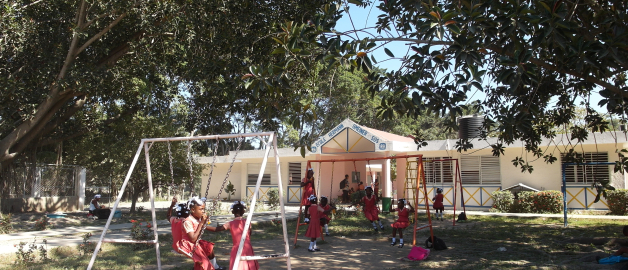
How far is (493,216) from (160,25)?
1379cm

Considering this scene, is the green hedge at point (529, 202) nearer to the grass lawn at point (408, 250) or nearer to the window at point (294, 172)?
the grass lawn at point (408, 250)

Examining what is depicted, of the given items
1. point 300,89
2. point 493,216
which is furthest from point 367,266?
point 493,216

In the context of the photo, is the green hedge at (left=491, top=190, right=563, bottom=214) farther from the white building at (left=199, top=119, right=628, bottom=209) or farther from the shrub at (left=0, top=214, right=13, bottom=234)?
the shrub at (left=0, top=214, right=13, bottom=234)

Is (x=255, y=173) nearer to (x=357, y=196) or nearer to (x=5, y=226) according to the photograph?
(x=357, y=196)

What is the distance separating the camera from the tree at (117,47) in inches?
392

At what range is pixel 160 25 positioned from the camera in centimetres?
1245

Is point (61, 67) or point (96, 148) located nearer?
point (61, 67)

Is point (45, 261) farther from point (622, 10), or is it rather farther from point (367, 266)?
point (622, 10)

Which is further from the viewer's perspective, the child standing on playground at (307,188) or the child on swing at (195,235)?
the child standing on playground at (307,188)

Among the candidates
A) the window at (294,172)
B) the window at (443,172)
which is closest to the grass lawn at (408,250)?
the window at (443,172)

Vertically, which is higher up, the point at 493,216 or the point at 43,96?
the point at 43,96

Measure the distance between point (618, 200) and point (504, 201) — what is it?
4031 millimetres

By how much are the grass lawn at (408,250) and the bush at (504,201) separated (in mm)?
4769

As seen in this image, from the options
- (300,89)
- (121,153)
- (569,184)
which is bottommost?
(569,184)
